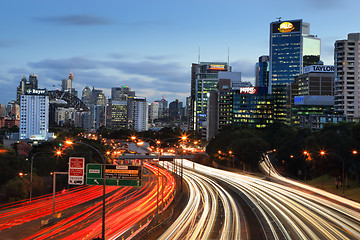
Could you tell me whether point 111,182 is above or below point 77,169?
below

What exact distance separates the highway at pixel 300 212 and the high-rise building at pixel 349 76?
4433 inches

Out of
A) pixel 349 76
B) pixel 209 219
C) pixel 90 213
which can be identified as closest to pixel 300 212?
pixel 209 219

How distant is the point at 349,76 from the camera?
608ft

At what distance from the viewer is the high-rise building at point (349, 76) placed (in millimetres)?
183875

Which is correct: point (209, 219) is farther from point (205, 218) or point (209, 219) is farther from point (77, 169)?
point (77, 169)

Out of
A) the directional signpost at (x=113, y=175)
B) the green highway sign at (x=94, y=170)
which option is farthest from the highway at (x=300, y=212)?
the green highway sign at (x=94, y=170)

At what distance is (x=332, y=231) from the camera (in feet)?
140

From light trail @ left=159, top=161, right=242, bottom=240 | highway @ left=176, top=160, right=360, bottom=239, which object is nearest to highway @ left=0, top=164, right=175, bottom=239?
light trail @ left=159, top=161, right=242, bottom=240

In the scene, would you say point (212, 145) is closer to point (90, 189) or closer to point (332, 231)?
point (90, 189)

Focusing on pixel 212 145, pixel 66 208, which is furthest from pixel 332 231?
pixel 212 145

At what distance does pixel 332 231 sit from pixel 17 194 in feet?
166

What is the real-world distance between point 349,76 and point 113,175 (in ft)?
545

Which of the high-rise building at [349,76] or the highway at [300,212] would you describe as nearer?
the highway at [300,212]

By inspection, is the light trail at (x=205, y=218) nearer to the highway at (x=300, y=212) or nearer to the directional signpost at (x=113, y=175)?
the highway at (x=300, y=212)
